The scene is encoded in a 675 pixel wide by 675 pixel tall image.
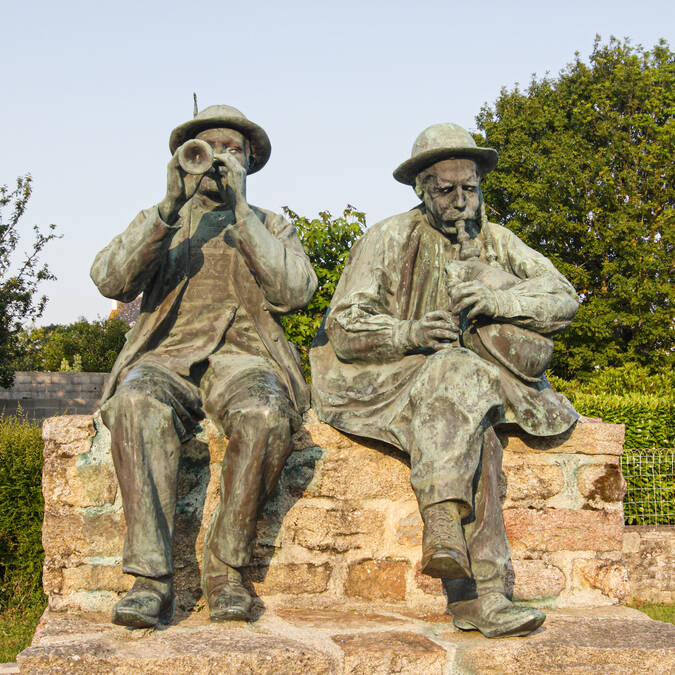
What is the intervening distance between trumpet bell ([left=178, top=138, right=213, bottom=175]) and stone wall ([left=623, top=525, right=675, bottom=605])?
4.94 m

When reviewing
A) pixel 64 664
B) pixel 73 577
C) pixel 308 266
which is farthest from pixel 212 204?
pixel 64 664

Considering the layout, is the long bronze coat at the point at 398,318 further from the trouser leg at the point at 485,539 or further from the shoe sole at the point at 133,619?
the shoe sole at the point at 133,619

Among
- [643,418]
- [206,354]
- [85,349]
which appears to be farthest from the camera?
[85,349]

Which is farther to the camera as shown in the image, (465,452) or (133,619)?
(465,452)

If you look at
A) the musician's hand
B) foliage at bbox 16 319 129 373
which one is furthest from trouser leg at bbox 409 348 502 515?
foliage at bbox 16 319 129 373

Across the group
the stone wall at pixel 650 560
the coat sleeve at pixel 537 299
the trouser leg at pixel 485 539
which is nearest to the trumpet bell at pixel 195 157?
the coat sleeve at pixel 537 299

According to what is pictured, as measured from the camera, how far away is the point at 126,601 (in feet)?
10.0

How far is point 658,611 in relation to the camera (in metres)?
6.66

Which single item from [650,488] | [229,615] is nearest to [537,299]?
[229,615]

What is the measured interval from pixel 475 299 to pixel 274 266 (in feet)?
2.84

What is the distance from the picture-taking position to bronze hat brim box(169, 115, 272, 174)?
4.19m

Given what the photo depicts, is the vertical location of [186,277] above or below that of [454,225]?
below

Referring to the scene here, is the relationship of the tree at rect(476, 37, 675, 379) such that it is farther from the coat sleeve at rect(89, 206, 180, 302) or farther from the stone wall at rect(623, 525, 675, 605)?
the coat sleeve at rect(89, 206, 180, 302)

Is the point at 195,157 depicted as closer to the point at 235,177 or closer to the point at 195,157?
the point at 195,157
